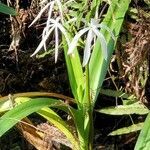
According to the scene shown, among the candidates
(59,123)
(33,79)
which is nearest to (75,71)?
(59,123)

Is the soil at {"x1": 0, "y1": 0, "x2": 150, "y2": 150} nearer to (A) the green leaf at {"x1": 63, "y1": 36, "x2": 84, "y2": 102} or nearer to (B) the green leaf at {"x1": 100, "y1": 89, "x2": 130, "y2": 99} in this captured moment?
(B) the green leaf at {"x1": 100, "y1": 89, "x2": 130, "y2": 99}

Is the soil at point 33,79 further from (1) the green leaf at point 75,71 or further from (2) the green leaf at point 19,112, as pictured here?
(2) the green leaf at point 19,112

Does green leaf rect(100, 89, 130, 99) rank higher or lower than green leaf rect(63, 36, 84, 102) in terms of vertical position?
lower

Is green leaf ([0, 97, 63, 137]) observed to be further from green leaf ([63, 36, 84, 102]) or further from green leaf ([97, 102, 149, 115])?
green leaf ([97, 102, 149, 115])

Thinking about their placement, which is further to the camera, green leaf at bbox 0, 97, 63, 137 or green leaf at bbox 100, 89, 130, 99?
green leaf at bbox 100, 89, 130, 99

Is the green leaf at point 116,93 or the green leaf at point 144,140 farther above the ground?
the green leaf at point 116,93

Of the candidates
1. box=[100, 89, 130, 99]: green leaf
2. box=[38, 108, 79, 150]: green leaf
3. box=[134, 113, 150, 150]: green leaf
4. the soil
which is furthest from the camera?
the soil

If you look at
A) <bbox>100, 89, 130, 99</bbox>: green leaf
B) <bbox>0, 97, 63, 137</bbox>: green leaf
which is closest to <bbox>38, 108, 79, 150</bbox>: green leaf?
<bbox>0, 97, 63, 137</bbox>: green leaf

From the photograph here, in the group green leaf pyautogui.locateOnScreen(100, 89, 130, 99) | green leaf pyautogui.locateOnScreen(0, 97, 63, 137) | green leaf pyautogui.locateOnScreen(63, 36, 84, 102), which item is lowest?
green leaf pyautogui.locateOnScreen(100, 89, 130, 99)

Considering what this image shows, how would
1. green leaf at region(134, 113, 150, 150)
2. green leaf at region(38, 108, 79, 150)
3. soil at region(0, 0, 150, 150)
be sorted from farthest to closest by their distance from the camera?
soil at region(0, 0, 150, 150)
green leaf at region(38, 108, 79, 150)
green leaf at region(134, 113, 150, 150)

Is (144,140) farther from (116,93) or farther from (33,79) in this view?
(33,79)

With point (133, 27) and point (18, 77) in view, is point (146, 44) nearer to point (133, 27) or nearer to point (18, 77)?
point (133, 27)

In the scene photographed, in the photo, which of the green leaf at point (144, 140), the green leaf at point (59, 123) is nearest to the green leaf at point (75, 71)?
the green leaf at point (59, 123)
